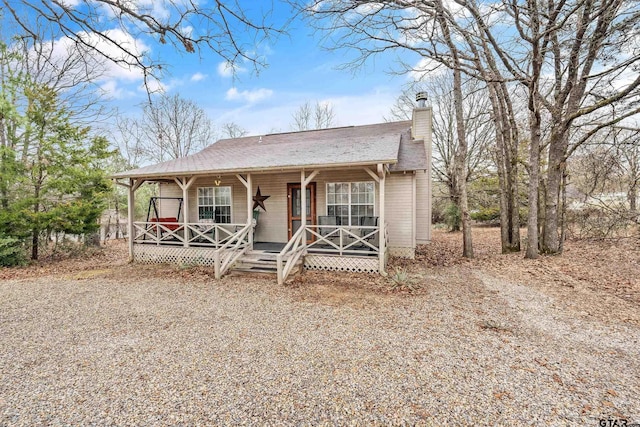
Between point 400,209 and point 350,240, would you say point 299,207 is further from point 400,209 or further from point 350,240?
point 400,209

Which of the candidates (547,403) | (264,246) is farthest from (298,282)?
(547,403)

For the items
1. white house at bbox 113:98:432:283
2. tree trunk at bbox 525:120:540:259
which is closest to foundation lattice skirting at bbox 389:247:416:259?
white house at bbox 113:98:432:283

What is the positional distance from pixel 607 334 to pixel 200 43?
6.73m

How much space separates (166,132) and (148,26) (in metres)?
Result: 22.0

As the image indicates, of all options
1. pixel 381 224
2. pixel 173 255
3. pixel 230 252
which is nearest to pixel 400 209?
pixel 381 224

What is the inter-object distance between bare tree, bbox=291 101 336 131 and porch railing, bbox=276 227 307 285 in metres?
20.0

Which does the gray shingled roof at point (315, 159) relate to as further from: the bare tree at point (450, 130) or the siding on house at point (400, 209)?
the bare tree at point (450, 130)

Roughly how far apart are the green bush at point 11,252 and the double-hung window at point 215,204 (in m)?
5.22

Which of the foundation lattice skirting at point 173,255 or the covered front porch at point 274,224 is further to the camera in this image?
the foundation lattice skirting at point 173,255

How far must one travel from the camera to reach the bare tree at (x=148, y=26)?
10.1ft

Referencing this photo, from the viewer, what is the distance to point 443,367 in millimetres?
3127

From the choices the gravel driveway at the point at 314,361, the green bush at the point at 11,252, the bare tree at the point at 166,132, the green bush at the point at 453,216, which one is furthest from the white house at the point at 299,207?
the bare tree at the point at 166,132

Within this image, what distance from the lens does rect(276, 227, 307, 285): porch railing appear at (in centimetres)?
654

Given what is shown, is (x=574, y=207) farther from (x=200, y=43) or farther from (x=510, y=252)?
(x=200, y=43)
